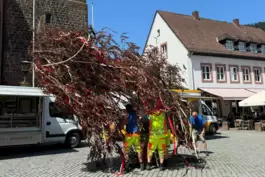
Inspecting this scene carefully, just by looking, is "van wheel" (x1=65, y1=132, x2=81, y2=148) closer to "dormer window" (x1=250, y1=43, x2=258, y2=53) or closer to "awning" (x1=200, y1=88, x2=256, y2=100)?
"awning" (x1=200, y1=88, x2=256, y2=100)

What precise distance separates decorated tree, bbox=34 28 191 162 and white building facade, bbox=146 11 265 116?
17.8m

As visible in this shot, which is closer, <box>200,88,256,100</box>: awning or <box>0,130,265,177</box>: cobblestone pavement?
<box>0,130,265,177</box>: cobblestone pavement

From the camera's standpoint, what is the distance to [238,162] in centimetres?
800

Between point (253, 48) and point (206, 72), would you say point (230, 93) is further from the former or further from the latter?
point (253, 48)

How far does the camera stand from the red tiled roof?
27.7 m

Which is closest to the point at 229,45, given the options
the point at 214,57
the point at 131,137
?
the point at 214,57

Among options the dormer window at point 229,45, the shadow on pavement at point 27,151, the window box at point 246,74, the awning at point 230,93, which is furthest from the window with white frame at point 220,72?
the shadow on pavement at point 27,151

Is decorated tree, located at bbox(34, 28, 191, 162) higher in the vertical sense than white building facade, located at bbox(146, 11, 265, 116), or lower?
lower

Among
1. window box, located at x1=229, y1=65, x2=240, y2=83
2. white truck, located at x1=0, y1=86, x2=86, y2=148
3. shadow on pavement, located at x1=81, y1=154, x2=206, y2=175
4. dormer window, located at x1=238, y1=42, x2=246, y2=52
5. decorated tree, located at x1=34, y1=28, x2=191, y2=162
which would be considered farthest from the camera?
dormer window, located at x1=238, y1=42, x2=246, y2=52

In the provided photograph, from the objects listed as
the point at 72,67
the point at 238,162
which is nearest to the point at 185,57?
the point at 238,162

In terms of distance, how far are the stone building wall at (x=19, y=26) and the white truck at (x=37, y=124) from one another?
667 centimetres

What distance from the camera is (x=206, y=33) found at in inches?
1223

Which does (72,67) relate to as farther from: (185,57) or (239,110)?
(239,110)

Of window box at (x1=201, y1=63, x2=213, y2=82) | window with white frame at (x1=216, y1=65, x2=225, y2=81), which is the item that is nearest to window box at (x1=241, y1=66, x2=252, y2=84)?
window with white frame at (x1=216, y1=65, x2=225, y2=81)
